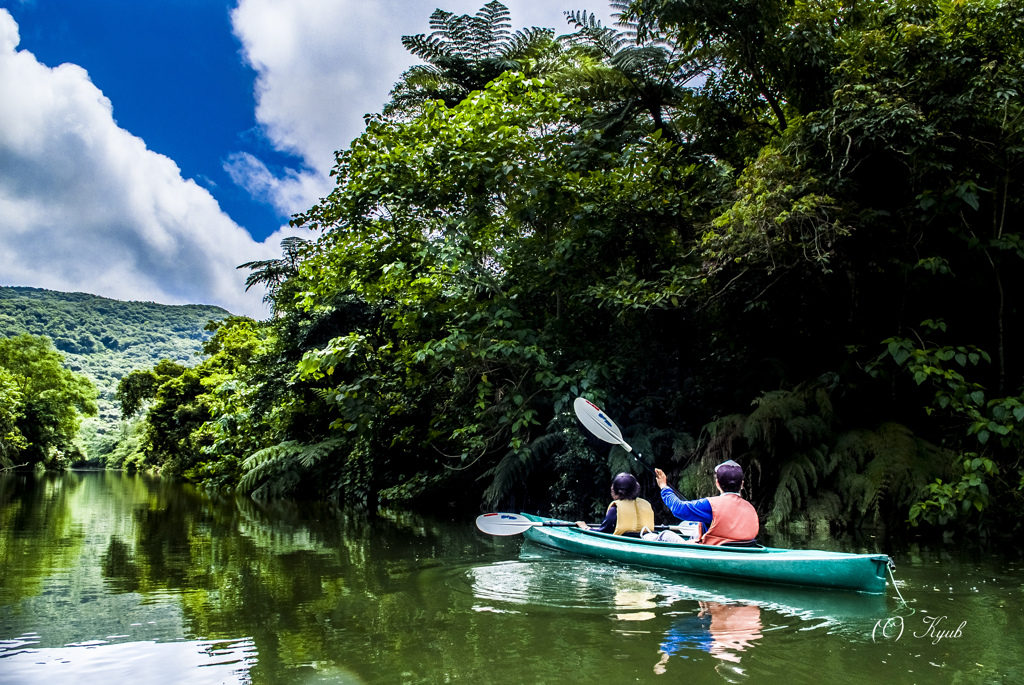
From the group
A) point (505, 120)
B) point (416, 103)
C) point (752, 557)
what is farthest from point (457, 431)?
point (416, 103)

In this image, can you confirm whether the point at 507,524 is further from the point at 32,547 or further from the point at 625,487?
the point at 32,547

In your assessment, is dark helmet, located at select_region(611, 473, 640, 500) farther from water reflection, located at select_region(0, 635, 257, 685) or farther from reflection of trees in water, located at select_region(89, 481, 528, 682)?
water reflection, located at select_region(0, 635, 257, 685)

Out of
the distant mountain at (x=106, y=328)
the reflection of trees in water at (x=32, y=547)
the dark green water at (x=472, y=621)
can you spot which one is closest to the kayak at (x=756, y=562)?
the dark green water at (x=472, y=621)

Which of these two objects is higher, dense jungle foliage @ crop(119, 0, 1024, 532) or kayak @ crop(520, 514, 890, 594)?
dense jungle foliage @ crop(119, 0, 1024, 532)

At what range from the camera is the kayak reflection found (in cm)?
340

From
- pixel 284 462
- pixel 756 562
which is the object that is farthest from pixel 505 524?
pixel 284 462

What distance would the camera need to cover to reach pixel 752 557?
4934 mm

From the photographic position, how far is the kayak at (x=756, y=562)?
179 inches

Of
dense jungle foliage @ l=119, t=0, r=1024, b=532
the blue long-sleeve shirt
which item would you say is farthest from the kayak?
dense jungle foliage @ l=119, t=0, r=1024, b=532

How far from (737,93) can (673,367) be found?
422 cm

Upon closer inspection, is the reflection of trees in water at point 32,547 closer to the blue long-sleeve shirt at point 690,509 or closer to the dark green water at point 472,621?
the dark green water at point 472,621

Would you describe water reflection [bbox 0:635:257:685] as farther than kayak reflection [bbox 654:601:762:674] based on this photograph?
No

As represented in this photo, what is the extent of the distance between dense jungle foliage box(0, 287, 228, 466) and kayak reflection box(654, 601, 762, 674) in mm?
83060
